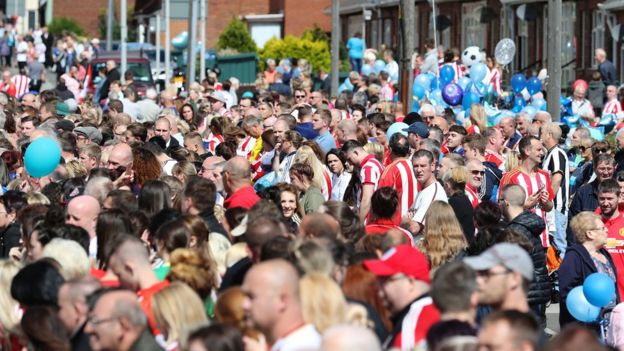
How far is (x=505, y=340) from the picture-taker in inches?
245

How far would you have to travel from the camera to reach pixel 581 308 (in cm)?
1082

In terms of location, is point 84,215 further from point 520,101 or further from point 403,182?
point 520,101

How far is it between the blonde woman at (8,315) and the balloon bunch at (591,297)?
4.02 meters

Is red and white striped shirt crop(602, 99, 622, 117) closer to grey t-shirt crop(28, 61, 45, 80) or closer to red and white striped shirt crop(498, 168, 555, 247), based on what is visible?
red and white striped shirt crop(498, 168, 555, 247)

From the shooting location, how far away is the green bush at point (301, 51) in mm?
52312

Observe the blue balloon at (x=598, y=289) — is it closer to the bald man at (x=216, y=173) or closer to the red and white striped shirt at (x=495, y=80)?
the bald man at (x=216, y=173)

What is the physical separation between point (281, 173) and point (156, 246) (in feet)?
17.8

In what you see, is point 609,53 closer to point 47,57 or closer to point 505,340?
point 47,57

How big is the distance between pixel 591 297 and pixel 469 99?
1241cm

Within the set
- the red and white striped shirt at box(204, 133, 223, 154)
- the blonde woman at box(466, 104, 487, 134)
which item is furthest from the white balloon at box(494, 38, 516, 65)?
the red and white striped shirt at box(204, 133, 223, 154)

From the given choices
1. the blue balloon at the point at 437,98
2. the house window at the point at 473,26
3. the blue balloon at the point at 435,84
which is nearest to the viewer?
the blue balloon at the point at 437,98

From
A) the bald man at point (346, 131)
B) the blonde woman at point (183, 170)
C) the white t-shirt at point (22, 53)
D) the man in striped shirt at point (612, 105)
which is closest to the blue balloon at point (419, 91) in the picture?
the man in striped shirt at point (612, 105)

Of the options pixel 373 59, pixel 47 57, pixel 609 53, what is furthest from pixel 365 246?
pixel 47 57

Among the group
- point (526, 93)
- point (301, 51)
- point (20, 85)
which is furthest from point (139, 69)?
point (301, 51)
